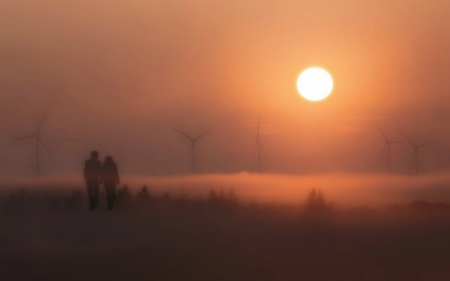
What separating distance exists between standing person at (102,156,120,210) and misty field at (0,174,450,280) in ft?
0.33

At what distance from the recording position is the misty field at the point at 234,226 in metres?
7.12

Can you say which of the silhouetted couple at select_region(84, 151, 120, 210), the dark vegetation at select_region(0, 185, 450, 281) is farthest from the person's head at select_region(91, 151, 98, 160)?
the dark vegetation at select_region(0, 185, 450, 281)

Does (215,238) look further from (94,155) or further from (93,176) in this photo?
(94,155)

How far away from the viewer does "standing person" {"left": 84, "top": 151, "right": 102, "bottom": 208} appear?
7.30 metres

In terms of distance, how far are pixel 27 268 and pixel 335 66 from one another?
5039mm

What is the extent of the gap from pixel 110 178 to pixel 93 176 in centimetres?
24

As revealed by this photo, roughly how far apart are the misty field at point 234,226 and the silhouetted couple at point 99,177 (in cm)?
10

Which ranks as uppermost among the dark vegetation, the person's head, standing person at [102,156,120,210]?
the person's head

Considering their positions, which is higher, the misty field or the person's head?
the person's head

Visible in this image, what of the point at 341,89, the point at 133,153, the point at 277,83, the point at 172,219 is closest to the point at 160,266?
the point at 172,219

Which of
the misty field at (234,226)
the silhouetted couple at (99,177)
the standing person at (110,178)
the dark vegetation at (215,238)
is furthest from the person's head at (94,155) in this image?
the dark vegetation at (215,238)

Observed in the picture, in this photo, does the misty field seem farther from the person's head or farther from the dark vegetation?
the person's head

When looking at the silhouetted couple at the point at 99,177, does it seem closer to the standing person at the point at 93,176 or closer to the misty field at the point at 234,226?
the standing person at the point at 93,176

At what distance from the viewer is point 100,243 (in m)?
7.26
